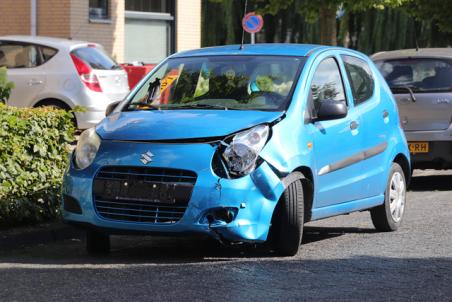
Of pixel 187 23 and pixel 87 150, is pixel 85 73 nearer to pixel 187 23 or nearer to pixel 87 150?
pixel 187 23

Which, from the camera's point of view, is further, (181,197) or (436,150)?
(436,150)

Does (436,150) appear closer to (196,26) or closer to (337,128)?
(337,128)

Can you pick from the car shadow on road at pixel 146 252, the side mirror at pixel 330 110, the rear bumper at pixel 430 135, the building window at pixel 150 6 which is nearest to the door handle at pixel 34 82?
the rear bumper at pixel 430 135

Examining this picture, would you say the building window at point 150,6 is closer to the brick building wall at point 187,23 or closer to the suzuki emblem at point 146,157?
the brick building wall at point 187,23

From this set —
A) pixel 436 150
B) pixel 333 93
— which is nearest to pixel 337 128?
pixel 333 93

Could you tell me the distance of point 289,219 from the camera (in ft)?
26.3

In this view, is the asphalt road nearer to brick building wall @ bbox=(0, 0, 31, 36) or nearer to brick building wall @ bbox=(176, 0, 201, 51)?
brick building wall @ bbox=(0, 0, 31, 36)

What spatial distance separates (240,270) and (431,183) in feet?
25.4

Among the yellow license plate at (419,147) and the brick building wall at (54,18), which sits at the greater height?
the brick building wall at (54,18)

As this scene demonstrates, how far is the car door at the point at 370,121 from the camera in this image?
942 centimetres

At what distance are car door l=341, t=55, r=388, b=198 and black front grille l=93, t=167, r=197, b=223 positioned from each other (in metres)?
2.18

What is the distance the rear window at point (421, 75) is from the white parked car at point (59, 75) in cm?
532

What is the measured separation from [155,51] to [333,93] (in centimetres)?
1673

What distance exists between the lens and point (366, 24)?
3447 cm
